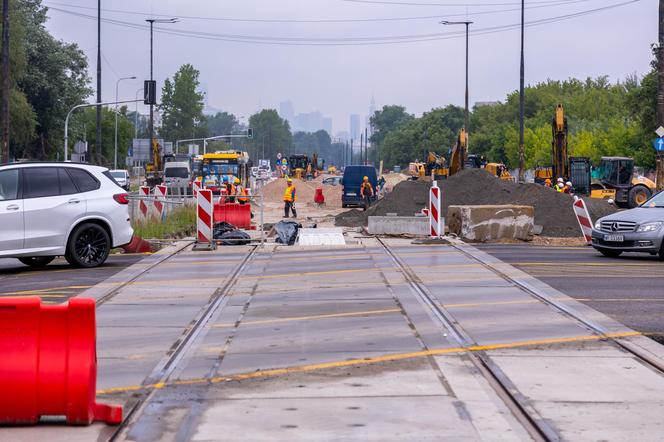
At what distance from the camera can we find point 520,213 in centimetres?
2739

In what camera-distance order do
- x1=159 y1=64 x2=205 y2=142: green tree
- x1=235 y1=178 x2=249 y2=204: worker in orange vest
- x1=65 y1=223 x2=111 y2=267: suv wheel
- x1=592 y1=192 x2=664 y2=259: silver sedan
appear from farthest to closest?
x1=159 y1=64 x2=205 y2=142: green tree < x1=235 y1=178 x2=249 y2=204: worker in orange vest < x1=592 y1=192 x2=664 y2=259: silver sedan < x1=65 y1=223 x2=111 y2=267: suv wheel

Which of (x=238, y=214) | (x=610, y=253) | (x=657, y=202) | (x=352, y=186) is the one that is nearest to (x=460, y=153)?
(x=352, y=186)

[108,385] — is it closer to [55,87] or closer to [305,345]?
[305,345]

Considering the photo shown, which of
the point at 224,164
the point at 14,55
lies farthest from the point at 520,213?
the point at 14,55

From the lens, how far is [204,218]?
78.4ft

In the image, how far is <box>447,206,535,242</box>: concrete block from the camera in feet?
88.2

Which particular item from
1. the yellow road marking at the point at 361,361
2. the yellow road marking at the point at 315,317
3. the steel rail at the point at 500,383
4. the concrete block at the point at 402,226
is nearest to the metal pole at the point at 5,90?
the concrete block at the point at 402,226

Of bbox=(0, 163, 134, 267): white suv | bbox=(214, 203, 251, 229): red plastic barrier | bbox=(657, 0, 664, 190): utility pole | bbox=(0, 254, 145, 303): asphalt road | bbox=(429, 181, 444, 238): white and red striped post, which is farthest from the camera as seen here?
bbox=(657, 0, 664, 190): utility pole

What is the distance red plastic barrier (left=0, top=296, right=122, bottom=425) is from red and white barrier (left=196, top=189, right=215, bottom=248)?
1606 centimetres

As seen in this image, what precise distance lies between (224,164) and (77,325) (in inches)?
2041

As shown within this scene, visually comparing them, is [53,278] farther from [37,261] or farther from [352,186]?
[352,186]

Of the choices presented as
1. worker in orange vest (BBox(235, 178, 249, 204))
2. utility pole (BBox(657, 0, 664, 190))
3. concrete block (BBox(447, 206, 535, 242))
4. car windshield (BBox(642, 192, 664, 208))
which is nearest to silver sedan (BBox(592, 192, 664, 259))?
car windshield (BBox(642, 192, 664, 208))

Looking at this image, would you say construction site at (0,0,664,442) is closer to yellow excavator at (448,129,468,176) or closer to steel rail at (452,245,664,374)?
steel rail at (452,245,664,374)

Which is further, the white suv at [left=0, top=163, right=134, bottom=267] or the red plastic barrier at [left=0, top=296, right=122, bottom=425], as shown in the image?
the white suv at [left=0, top=163, right=134, bottom=267]
